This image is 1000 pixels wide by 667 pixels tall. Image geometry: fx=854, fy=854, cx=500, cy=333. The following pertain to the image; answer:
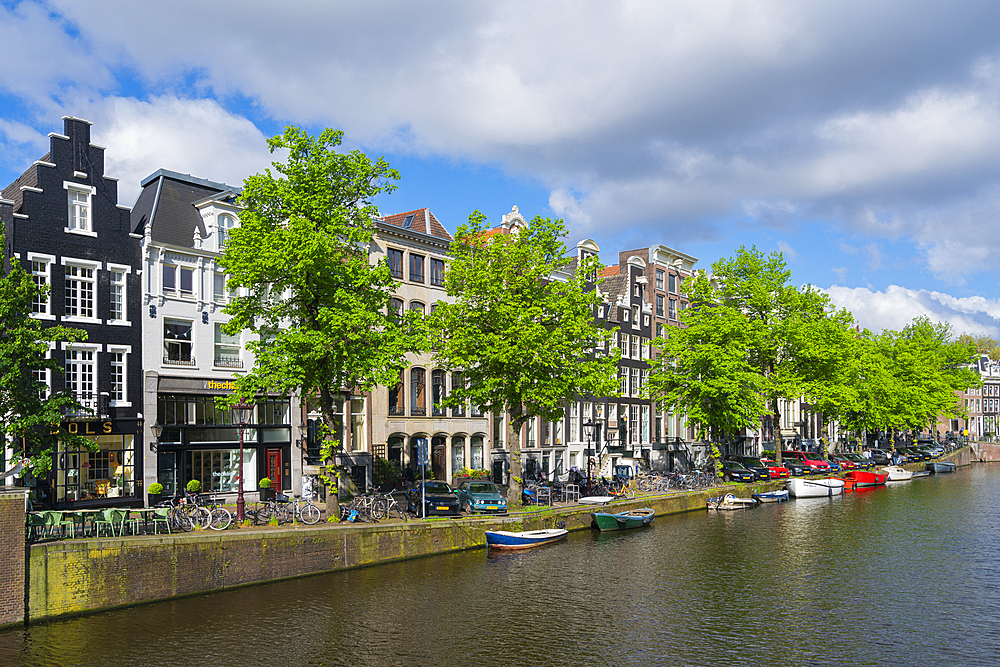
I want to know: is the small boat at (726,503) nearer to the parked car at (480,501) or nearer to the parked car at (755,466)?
the parked car at (755,466)

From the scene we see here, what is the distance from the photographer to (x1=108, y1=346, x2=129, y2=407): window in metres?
41.1

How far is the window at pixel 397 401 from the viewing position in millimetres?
54656

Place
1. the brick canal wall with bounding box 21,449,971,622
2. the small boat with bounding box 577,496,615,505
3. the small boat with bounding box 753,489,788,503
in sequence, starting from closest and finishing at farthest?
the brick canal wall with bounding box 21,449,971,622, the small boat with bounding box 577,496,615,505, the small boat with bounding box 753,489,788,503

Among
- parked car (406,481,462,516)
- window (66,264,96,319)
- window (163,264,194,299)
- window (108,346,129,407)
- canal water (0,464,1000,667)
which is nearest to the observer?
canal water (0,464,1000,667)

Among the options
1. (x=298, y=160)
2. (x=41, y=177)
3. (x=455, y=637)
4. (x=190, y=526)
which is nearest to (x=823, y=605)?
(x=455, y=637)

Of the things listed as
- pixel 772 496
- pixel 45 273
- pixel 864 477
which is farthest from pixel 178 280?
pixel 864 477

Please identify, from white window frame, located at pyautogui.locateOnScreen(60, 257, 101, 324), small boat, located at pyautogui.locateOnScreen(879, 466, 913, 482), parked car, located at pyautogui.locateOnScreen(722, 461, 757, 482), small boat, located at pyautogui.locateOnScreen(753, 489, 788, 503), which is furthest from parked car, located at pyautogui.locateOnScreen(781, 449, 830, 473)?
white window frame, located at pyautogui.locateOnScreen(60, 257, 101, 324)

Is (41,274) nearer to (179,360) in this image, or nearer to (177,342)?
(177,342)

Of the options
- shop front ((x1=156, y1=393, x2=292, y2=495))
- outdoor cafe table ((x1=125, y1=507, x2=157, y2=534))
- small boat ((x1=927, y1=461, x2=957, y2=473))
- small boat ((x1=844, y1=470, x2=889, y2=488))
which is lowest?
small boat ((x1=927, y1=461, x2=957, y2=473))

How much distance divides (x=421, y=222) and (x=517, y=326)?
18409 millimetres

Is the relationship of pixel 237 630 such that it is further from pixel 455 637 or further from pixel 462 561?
pixel 462 561

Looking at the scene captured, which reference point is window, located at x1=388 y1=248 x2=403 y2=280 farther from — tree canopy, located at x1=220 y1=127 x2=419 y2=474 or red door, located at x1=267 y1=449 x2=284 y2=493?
tree canopy, located at x1=220 y1=127 x2=419 y2=474

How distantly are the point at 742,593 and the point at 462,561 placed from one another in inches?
475

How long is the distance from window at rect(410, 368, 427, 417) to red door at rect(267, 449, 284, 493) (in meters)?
10.8
